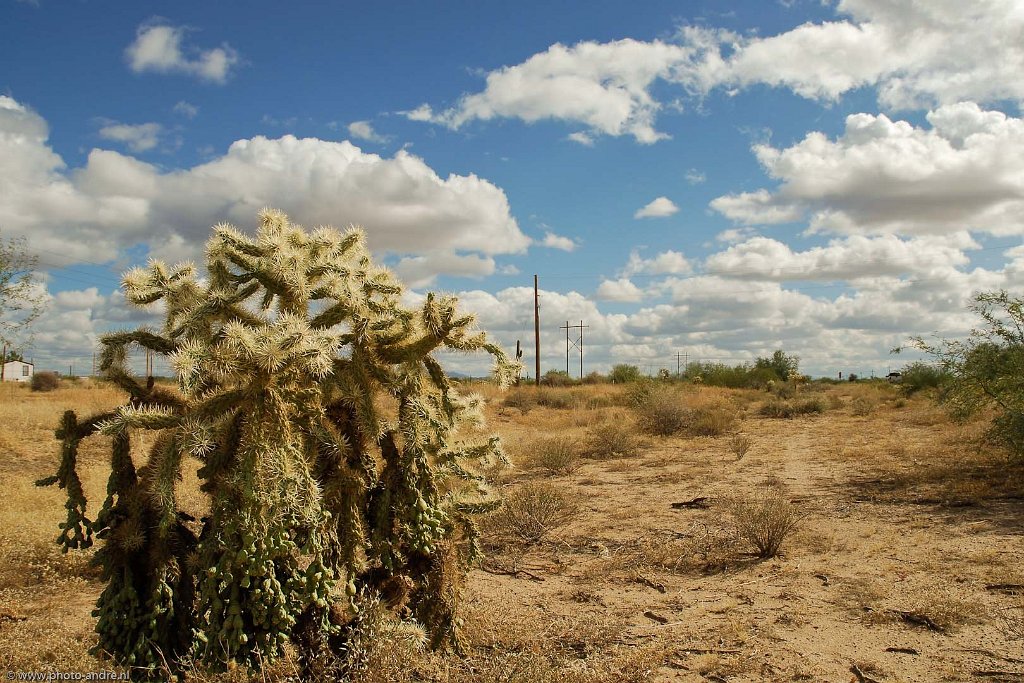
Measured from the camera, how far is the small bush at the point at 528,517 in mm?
8188

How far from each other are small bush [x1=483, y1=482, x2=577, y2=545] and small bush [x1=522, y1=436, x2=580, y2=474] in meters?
4.02

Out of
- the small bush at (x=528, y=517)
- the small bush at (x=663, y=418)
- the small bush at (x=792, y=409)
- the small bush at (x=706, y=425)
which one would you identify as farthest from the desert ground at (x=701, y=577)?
the small bush at (x=792, y=409)

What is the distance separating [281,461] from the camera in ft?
9.25

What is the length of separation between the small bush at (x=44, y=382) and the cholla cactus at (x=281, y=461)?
36071mm

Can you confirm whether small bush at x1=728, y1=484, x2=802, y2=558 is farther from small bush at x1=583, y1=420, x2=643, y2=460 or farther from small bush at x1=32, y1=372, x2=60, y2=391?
small bush at x1=32, y1=372, x2=60, y2=391

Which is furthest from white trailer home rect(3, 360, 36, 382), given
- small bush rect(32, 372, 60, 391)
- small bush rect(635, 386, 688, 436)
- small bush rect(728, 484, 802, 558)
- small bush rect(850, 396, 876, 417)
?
small bush rect(728, 484, 802, 558)

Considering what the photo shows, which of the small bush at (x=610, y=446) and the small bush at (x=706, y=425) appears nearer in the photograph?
the small bush at (x=610, y=446)

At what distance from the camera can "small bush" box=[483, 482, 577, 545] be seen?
8.19 m

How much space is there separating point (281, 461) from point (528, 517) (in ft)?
19.3

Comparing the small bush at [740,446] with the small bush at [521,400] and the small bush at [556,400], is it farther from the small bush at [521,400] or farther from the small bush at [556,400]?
the small bush at [556,400]

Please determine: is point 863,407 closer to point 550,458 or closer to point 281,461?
point 550,458

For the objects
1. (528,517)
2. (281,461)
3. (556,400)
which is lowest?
(528,517)

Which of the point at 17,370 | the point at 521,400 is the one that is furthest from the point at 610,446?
the point at 17,370

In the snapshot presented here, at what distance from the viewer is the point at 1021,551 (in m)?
6.95
